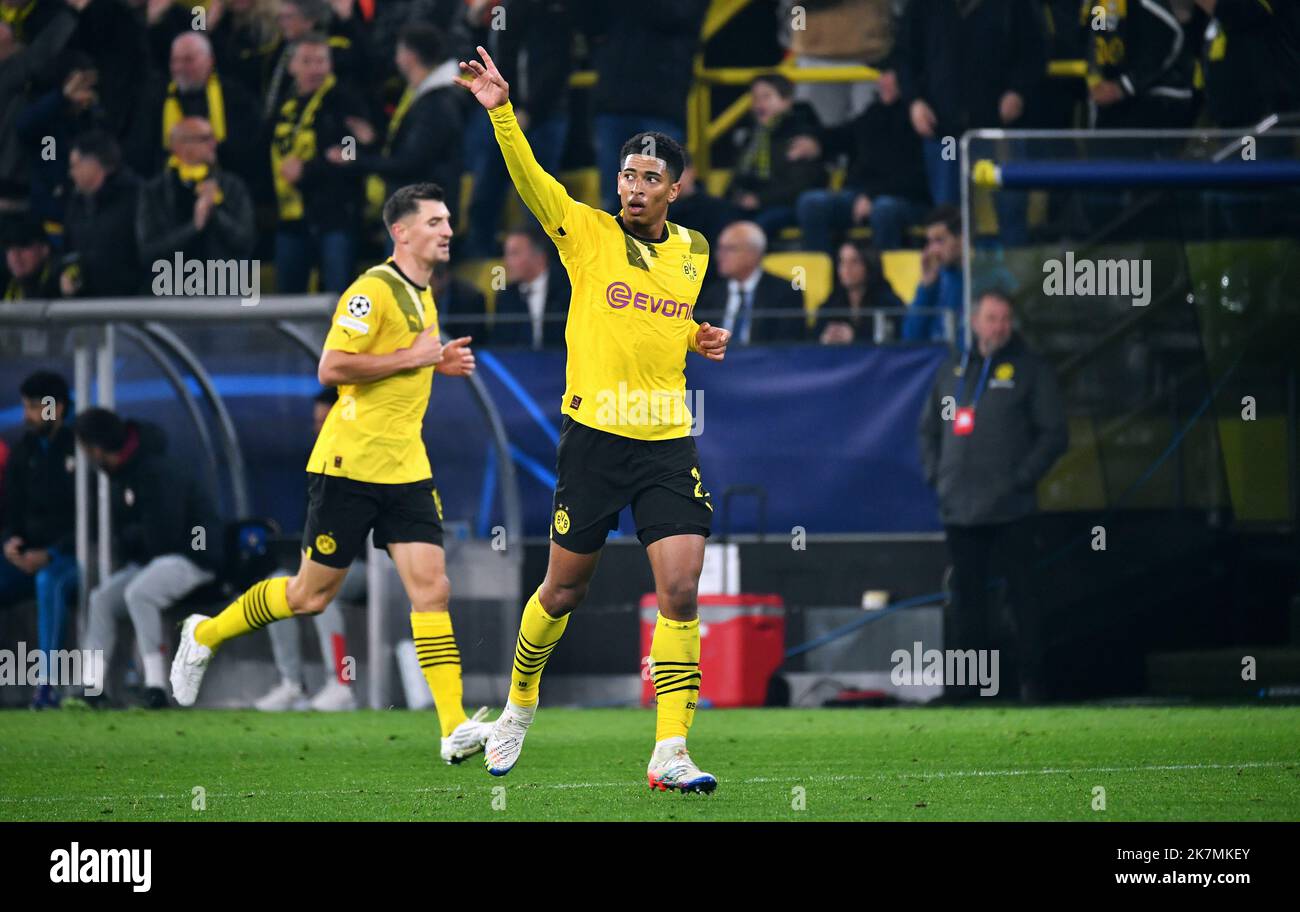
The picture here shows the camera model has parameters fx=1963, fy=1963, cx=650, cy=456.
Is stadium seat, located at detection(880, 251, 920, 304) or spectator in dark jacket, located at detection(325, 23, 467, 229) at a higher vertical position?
spectator in dark jacket, located at detection(325, 23, 467, 229)

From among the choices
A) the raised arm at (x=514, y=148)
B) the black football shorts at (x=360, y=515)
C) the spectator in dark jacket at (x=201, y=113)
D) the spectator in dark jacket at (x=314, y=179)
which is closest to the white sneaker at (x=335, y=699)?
the spectator in dark jacket at (x=314, y=179)

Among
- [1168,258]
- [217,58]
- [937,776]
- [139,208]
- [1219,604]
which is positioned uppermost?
[217,58]

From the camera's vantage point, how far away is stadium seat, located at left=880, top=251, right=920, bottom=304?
13656 millimetres

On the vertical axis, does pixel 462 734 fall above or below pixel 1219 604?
below

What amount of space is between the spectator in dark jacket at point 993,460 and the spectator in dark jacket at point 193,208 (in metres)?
5.32

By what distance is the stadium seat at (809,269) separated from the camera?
1392cm

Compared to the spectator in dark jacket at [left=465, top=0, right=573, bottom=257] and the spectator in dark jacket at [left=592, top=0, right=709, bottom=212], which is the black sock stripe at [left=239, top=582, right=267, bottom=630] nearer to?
the spectator in dark jacket at [left=592, top=0, right=709, bottom=212]

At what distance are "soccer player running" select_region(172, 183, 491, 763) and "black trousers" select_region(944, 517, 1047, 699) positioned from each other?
4.24 m

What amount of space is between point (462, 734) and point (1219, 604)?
5.28 meters

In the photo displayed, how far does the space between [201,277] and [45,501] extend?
2.07 metres

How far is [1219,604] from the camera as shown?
11555 mm

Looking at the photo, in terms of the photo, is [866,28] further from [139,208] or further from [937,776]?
[937,776]

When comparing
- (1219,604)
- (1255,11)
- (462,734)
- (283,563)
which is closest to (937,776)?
(462,734)

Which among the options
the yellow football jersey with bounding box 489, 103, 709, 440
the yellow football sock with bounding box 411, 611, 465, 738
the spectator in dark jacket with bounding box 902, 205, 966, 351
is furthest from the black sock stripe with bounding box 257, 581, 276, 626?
the spectator in dark jacket with bounding box 902, 205, 966, 351
